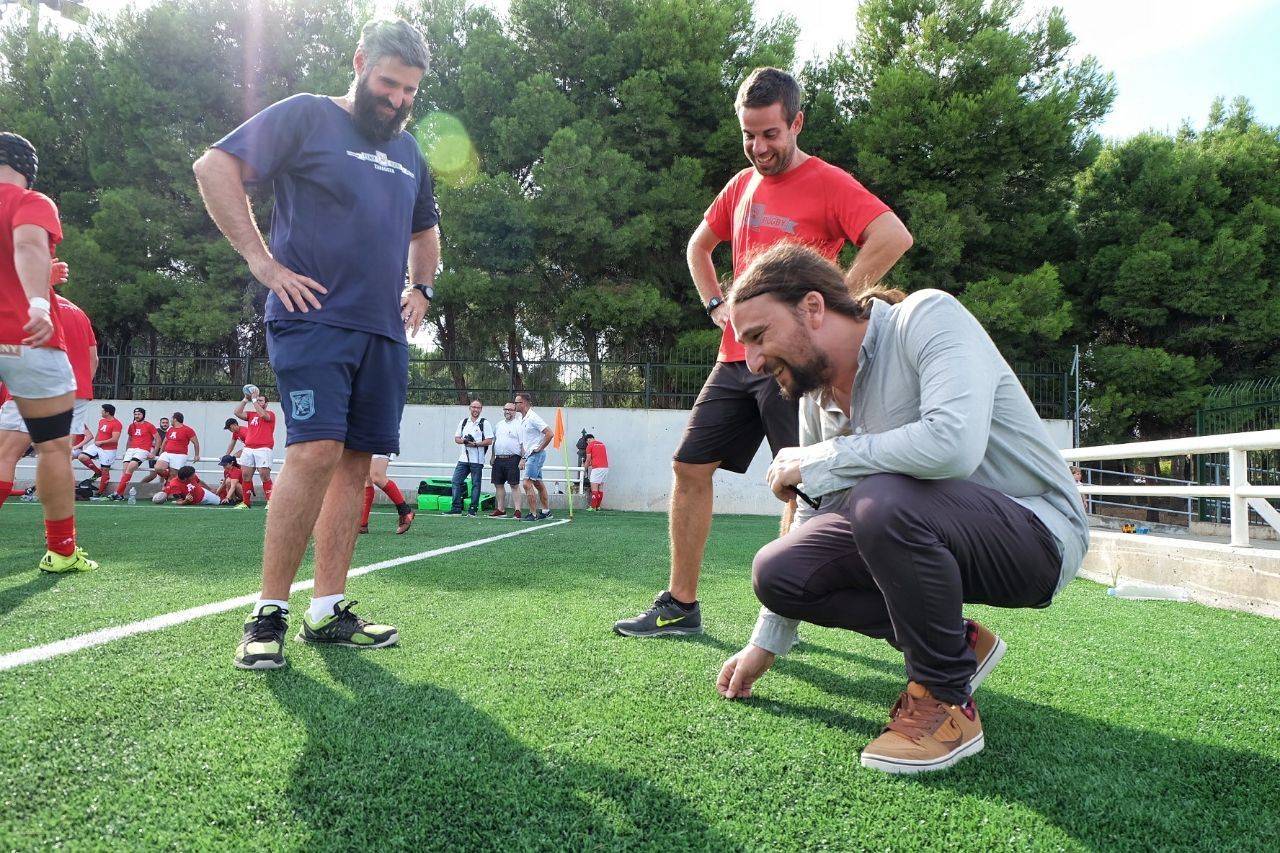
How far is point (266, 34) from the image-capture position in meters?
21.6

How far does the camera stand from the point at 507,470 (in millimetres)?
12078

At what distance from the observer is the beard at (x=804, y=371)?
1995 mm

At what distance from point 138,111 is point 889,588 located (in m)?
25.2

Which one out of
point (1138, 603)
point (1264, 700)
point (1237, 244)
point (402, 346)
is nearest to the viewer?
point (1264, 700)

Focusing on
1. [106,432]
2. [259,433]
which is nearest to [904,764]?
[259,433]

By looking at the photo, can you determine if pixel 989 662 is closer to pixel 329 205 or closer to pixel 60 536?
pixel 329 205

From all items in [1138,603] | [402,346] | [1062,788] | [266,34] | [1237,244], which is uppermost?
[266,34]

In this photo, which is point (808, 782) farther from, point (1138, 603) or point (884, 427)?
point (1138, 603)

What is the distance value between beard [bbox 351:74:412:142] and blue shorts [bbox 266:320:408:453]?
72 cm

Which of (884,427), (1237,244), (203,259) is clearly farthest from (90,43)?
(1237,244)

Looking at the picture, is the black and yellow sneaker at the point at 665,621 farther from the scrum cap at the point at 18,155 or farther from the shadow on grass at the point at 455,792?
the scrum cap at the point at 18,155

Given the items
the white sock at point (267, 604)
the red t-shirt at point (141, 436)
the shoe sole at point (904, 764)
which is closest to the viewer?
the shoe sole at point (904, 764)

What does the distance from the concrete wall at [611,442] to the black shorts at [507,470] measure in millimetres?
4720

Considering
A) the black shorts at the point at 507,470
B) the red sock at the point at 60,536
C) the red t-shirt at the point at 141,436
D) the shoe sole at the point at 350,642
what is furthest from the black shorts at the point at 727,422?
the red t-shirt at the point at 141,436
